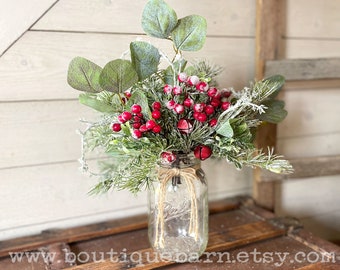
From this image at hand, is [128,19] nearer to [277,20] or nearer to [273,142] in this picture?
[277,20]

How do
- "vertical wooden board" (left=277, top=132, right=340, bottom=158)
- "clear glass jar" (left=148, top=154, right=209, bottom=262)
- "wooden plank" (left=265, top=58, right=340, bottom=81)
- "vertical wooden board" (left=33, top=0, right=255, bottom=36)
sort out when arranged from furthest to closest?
"vertical wooden board" (left=277, top=132, right=340, bottom=158)
"wooden plank" (left=265, top=58, right=340, bottom=81)
"vertical wooden board" (left=33, top=0, right=255, bottom=36)
"clear glass jar" (left=148, top=154, right=209, bottom=262)

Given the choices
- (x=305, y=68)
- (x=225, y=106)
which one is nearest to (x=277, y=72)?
(x=305, y=68)

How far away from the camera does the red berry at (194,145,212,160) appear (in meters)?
0.70

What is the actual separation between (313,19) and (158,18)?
61 cm

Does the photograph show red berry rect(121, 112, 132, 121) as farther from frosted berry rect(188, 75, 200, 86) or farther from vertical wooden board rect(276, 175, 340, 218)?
vertical wooden board rect(276, 175, 340, 218)

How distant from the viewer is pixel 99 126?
765mm

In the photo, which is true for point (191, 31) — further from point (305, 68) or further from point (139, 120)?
point (305, 68)

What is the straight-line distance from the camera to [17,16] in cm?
82

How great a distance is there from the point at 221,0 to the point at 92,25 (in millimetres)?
350

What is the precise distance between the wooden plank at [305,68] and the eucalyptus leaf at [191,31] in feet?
1.25

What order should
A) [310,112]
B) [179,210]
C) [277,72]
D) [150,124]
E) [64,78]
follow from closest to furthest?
[150,124]
[179,210]
[64,78]
[277,72]
[310,112]

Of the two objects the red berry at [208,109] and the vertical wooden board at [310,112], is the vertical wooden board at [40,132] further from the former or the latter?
the vertical wooden board at [310,112]

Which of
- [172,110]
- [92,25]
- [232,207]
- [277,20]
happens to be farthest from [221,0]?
[232,207]

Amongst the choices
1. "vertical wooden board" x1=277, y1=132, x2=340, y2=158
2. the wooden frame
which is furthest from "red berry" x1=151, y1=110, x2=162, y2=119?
"vertical wooden board" x1=277, y1=132, x2=340, y2=158
